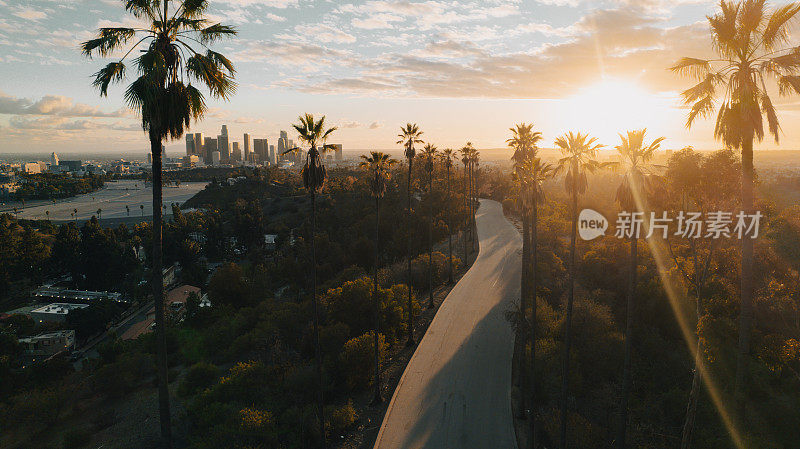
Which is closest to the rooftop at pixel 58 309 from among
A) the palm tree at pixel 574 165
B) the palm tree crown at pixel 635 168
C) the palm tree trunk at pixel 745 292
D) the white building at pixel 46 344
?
the white building at pixel 46 344

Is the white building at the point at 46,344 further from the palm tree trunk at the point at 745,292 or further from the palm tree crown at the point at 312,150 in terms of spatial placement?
the palm tree trunk at the point at 745,292

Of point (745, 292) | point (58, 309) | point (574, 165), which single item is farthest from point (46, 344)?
point (745, 292)

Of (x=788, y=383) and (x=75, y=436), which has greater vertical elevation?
(x=788, y=383)

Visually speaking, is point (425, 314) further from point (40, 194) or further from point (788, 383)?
point (40, 194)

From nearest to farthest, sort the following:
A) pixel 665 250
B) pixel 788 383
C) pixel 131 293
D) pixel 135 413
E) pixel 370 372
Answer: pixel 788 383, pixel 370 372, pixel 135 413, pixel 665 250, pixel 131 293

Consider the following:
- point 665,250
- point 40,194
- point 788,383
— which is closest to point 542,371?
point 788,383

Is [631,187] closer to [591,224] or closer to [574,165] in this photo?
[574,165]

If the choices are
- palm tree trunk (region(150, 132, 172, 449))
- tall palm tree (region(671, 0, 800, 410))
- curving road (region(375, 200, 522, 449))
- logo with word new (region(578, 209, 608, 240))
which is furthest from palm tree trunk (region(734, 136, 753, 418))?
logo with word new (region(578, 209, 608, 240))
